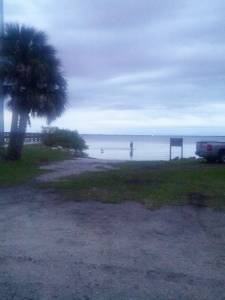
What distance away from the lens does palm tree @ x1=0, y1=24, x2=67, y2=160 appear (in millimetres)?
23094

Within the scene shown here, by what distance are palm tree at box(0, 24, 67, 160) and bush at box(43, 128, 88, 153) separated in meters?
17.6

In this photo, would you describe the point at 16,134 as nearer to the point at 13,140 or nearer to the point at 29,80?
the point at 13,140

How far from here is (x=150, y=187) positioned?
14.2 metres

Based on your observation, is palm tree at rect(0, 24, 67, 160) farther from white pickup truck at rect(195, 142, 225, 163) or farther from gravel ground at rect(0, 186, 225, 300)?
gravel ground at rect(0, 186, 225, 300)

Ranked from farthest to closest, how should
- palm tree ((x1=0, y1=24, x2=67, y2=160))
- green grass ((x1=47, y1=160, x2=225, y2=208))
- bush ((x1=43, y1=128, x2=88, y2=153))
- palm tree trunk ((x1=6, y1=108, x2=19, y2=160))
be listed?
bush ((x1=43, y1=128, x2=88, y2=153)), palm tree trunk ((x1=6, y1=108, x2=19, y2=160)), palm tree ((x1=0, y1=24, x2=67, y2=160)), green grass ((x1=47, y1=160, x2=225, y2=208))

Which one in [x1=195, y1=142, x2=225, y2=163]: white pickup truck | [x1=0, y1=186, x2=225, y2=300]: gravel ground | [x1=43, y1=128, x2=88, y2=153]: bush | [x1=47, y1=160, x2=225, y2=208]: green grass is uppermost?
[x1=43, y1=128, x2=88, y2=153]: bush

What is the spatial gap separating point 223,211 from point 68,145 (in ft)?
106

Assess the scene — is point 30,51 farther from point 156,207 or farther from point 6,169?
point 156,207

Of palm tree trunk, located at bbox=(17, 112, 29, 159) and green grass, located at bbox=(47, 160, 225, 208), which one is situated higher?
palm tree trunk, located at bbox=(17, 112, 29, 159)

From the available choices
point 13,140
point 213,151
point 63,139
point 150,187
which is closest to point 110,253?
point 150,187

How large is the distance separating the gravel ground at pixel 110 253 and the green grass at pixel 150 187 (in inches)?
42.9

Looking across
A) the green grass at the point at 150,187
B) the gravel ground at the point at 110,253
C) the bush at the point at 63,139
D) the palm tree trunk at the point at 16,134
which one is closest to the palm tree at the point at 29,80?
the palm tree trunk at the point at 16,134

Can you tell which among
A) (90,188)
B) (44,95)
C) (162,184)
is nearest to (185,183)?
(162,184)

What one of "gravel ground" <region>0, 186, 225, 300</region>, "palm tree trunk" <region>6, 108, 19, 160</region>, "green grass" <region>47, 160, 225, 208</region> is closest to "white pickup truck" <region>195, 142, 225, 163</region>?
"green grass" <region>47, 160, 225, 208</region>
